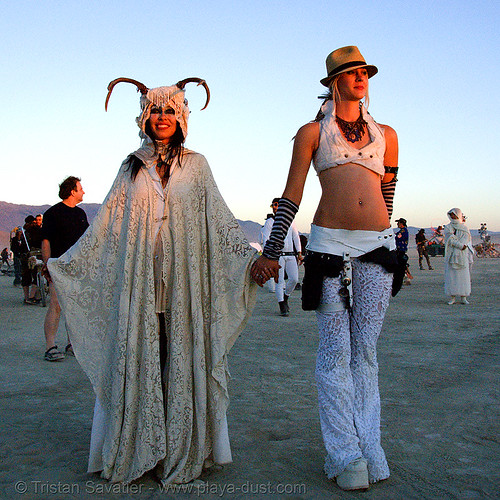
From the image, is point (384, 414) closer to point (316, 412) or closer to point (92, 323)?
point (316, 412)

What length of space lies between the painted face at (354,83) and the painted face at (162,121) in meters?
1.01

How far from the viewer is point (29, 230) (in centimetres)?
1272


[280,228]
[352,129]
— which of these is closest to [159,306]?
[280,228]

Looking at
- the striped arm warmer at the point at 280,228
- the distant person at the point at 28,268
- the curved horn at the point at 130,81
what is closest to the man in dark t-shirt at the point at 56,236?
the curved horn at the point at 130,81

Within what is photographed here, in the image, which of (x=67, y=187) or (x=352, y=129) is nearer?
(x=352, y=129)

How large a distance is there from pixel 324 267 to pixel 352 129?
837 millimetres

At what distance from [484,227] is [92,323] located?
47613 millimetres

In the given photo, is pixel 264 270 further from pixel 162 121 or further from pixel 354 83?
pixel 354 83

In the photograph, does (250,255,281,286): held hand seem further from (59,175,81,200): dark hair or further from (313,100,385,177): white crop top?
(59,175,81,200): dark hair

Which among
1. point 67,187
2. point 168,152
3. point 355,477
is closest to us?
point 355,477

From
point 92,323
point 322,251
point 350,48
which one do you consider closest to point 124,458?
point 92,323

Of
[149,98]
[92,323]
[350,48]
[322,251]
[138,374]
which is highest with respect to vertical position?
[350,48]

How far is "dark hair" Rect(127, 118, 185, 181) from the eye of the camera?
3.43 metres

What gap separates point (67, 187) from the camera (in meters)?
6.87
